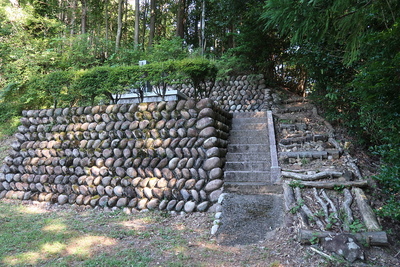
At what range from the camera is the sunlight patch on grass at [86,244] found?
3.41 metres

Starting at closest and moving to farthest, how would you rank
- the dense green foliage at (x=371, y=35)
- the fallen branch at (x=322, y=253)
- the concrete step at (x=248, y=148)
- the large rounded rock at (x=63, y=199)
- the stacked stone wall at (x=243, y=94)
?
1. the dense green foliage at (x=371, y=35)
2. the fallen branch at (x=322, y=253)
3. the concrete step at (x=248, y=148)
4. the large rounded rock at (x=63, y=199)
5. the stacked stone wall at (x=243, y=94)

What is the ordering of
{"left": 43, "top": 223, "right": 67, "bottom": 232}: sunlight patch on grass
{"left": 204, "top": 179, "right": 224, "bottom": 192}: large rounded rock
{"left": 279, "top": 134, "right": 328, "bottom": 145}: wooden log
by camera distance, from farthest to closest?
{"left": 279, "top": 134, "right": 328, "bottom": 145}: wooden log < {"left": 204, "top": 179, "right": 224, "bottom": 192}: large rounded rock < {"left": 43, "top": 223, "right": 67, "bottom": 232}: sunlight patch on grass

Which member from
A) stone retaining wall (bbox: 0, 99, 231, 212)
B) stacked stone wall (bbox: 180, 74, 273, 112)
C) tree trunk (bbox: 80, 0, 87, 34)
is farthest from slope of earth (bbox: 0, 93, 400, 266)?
tree trunk (bbox: 80, 0, 87, 34)

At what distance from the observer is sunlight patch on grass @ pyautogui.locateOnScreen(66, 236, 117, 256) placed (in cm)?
341

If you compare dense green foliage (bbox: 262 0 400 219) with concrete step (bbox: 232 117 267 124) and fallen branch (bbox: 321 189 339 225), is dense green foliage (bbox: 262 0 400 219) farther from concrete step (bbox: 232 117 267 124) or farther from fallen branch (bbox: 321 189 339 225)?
concrete step (bbox: 232 117 267 124)

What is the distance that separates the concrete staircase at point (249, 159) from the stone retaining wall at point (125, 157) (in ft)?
0.75

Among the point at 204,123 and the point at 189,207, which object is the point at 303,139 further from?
the point at 189,207

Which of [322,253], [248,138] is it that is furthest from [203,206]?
[322,253]

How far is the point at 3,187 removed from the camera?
6.95m

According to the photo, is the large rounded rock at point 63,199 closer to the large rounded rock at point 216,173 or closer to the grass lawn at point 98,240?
the grass lawn at point 98,240

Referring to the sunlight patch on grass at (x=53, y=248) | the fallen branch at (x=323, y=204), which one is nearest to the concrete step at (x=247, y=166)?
the fallen branch at (x=323, y=204)

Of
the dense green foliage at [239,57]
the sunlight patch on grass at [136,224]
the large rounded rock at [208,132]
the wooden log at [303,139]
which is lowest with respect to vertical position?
the sunlight patch on grass at [136,224]

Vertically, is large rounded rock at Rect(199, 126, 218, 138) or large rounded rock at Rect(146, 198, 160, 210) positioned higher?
large rounded rock at Rect(199, 126, 218, 138)

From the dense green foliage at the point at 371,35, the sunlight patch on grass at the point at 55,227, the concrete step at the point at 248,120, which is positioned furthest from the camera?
the concrete step at the point at 248,120
